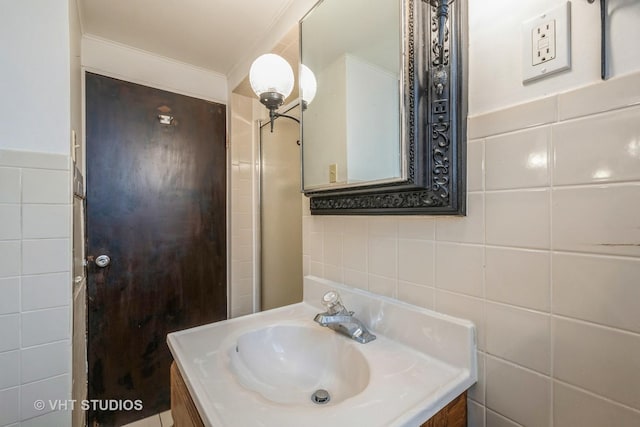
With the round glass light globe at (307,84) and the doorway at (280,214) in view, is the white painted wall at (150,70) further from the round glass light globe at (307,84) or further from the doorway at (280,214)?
the round glass light globe at (307,84)

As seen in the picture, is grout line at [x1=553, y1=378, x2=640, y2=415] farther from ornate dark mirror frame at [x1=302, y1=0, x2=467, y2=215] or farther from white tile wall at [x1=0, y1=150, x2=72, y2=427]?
white tile wall at [x1=0, y1=150, x2=72, y2=427]

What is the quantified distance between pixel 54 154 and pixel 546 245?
1298mm

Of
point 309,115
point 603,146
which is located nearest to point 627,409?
point 603,146

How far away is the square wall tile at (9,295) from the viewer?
81cm

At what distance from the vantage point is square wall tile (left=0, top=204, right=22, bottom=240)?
0.81 meters

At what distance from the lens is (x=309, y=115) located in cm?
111

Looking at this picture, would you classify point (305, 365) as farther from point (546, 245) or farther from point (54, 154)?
point (54, 154)

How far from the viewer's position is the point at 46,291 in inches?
34.2

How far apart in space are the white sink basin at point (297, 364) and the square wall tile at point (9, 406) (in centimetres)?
66

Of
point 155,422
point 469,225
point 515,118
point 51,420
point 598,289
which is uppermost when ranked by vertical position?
point 515,118

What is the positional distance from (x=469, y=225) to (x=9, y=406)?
1.34m

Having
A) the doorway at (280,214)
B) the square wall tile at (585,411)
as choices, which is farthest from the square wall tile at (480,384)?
the doorway at (280,214)

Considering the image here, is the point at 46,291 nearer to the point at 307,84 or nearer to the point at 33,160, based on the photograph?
the point at 33,160

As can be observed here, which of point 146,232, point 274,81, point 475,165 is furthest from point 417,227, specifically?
point 146,232
